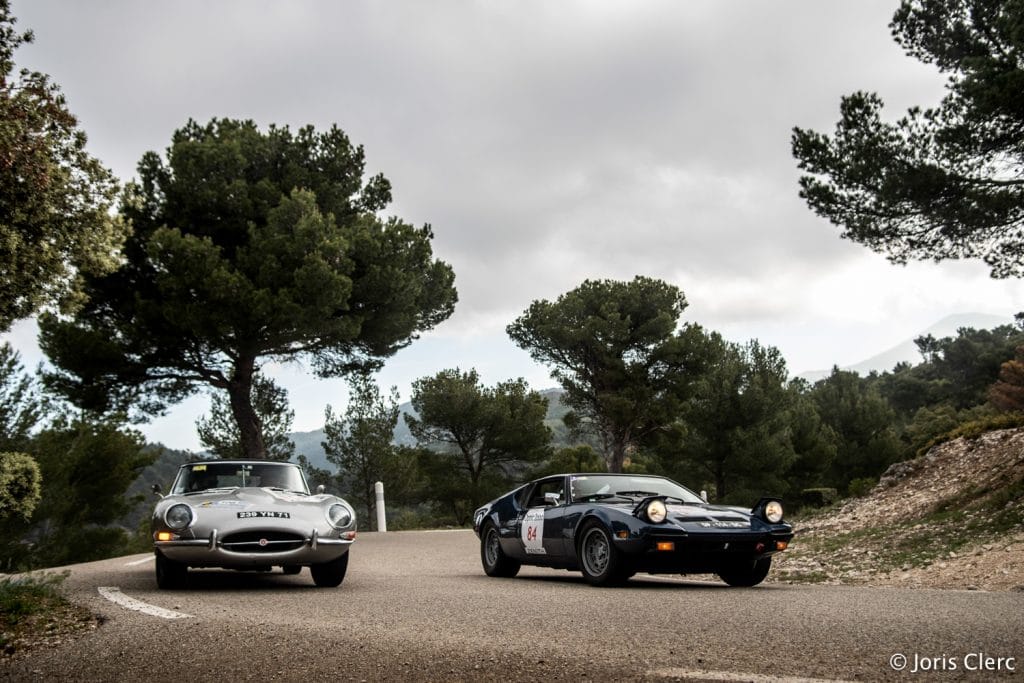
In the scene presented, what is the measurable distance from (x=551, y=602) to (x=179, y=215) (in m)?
20.7

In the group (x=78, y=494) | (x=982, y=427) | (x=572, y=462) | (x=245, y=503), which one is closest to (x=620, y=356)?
(x=572, y=462)

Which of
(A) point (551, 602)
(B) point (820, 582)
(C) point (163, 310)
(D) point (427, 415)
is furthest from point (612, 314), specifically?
(A) point (551, 602)

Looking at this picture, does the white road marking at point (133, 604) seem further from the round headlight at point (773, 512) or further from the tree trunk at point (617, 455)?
the tree trunk at point (617, 455)

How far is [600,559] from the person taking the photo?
28.5 feet

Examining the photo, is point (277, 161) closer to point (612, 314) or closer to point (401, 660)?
point (612, 314)

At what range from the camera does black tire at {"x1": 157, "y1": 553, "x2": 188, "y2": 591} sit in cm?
858

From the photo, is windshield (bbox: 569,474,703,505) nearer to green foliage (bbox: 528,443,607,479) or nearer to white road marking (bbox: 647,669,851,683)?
white road marking (bbox: 647,669,851,683)

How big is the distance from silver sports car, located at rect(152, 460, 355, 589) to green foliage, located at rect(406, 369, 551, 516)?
37417 millimetres

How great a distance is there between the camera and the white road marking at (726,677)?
11.9 feet

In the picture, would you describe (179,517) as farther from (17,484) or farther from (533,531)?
(533,531)

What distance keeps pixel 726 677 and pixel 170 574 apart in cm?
664

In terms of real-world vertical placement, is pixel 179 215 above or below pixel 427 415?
above

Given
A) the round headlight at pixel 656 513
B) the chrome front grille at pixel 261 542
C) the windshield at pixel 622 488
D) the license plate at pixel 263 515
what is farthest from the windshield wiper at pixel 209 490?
the round headlight at pixel 656 513

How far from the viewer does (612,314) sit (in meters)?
40.4
